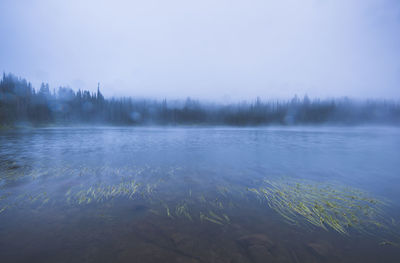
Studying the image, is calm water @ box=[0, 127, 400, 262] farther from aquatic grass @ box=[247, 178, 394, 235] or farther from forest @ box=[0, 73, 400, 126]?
forest @ box=[0, 73, 400, 126]

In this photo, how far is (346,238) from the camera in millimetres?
5680

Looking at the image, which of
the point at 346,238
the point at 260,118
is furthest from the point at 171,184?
the point at 260,118

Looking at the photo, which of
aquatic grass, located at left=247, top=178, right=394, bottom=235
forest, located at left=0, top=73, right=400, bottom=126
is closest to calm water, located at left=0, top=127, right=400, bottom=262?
aquatic grass, located at left=247, top=178, right=394, bottom=235

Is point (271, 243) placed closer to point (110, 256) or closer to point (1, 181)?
point (110, 256)

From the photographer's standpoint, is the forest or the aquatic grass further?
the forest

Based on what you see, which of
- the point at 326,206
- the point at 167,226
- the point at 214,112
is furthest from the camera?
the point at 214,112

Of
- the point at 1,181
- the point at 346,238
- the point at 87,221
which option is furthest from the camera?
the point at 1,181

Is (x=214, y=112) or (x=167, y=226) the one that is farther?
(x=214, y=112)

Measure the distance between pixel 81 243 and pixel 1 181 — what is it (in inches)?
417

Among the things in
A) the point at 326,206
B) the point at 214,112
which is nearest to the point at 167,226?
the point at 326,206

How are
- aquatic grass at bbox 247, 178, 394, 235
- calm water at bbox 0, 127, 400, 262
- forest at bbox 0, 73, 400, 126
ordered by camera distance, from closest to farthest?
calm water at bbox 0, 127, 400, 262, aquatic grass at bbox 247, 178, 394, 235, forest at bbox 0, 73, 400, 126

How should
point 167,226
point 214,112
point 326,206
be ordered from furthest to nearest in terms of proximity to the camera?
point 214,112 → point 326,206 → point 167,226

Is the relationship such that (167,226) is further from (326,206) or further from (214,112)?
(214,112)

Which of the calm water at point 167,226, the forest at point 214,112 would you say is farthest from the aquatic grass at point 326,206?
the forest at point 214,112
